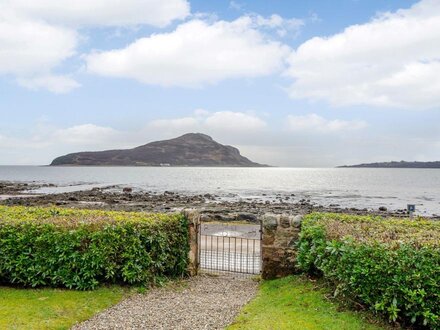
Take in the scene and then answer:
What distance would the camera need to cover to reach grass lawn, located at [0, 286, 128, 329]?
23.7ft

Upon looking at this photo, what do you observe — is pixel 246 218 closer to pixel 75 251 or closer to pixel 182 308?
pixel 75 251

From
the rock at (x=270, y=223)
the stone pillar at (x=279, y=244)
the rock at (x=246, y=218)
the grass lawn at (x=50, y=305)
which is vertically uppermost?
the rock at (x=270, y=223)

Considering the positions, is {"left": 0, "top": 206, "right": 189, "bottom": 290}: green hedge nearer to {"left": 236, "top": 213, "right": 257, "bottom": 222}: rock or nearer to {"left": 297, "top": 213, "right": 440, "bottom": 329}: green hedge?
{"left": 297, "top": 213, "right": 440, "bottom": 329}: green hedge

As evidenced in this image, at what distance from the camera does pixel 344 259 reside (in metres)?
7.15

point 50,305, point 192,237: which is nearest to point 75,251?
point 50,305

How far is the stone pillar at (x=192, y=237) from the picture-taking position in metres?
11.0

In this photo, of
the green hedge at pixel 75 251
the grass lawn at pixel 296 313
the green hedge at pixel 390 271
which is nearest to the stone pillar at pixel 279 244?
the grass lawn at pixel 296 313

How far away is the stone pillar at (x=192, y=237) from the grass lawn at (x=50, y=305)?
2464 mm

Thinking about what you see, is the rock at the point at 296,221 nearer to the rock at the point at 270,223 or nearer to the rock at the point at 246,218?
the rock at the point at 270,223

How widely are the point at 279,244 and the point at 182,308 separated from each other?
3.53 m

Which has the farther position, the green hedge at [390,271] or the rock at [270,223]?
the rock at [270,223]

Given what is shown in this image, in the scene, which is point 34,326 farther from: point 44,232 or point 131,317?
point 44,232

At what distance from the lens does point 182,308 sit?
331 inches

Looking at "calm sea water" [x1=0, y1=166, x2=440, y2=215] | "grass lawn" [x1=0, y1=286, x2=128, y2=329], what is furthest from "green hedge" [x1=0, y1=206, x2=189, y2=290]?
"calm sea water" [x1=0, y1=166, x2=440, y2=215]
